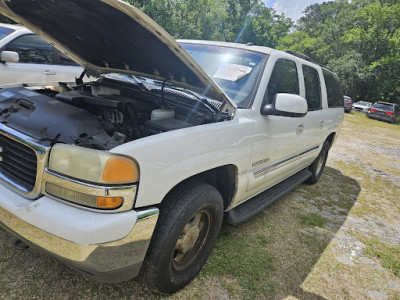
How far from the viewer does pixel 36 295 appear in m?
1.87

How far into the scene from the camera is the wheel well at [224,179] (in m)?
2.30

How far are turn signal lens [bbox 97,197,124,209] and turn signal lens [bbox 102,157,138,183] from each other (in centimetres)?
9

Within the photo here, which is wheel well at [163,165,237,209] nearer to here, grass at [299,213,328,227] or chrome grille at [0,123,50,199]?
chrome grille at [0,123,50,199]

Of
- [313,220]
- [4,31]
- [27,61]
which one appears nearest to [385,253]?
[313,220]

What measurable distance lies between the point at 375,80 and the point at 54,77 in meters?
36.0

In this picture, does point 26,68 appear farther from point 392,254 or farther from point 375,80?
point 375,80

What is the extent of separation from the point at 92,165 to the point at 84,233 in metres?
0.34

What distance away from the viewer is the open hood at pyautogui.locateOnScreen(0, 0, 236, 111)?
1.76 m

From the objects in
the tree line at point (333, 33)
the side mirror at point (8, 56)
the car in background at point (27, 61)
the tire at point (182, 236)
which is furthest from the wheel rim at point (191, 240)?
the tree line at point (333, 33)

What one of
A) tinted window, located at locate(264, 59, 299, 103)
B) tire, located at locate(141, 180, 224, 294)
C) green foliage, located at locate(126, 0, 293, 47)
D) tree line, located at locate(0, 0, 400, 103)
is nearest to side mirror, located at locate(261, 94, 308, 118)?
tinted window, located at locate(264, 59, 299, 103)

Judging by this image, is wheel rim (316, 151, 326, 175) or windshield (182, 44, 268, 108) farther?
wheel rim (316, 151, 326, 175)

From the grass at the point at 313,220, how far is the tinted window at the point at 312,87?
1.40 m

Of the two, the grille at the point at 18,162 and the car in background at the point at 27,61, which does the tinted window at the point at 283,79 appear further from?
the car in background at the point at 27,61

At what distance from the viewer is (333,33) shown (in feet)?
137
